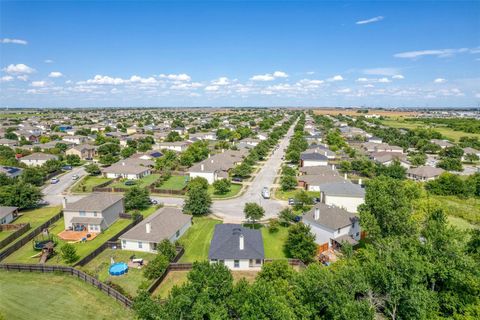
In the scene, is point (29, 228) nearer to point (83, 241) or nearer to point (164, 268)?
point (83, 241)

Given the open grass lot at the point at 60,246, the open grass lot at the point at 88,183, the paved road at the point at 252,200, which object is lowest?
the open grass lot at the point at 60,246

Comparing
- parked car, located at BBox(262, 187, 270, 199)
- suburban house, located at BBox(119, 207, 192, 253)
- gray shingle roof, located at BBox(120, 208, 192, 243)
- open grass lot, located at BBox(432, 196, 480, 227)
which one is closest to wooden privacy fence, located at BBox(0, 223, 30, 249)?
suburban house, located at BBox(119, 207, 192, 253)

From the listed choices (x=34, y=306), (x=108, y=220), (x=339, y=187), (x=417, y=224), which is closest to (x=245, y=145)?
(x=339, y=187)

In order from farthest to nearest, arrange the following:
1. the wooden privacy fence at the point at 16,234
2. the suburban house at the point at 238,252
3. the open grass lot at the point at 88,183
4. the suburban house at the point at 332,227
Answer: the open grass lot at the point at 88,183 → the wooden privacy fence at the point at 16,234 → the suburban house at the point at 332,227 → the suburban house at the point at 238,252

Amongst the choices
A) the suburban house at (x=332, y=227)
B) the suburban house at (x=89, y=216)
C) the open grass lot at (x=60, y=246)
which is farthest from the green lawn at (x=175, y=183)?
the suburban house at (x=332, y=227)

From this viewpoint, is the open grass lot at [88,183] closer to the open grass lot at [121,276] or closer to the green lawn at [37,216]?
the green lawn at [37,216]

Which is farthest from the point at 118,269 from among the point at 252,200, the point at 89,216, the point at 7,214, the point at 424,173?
the point at 424,173
